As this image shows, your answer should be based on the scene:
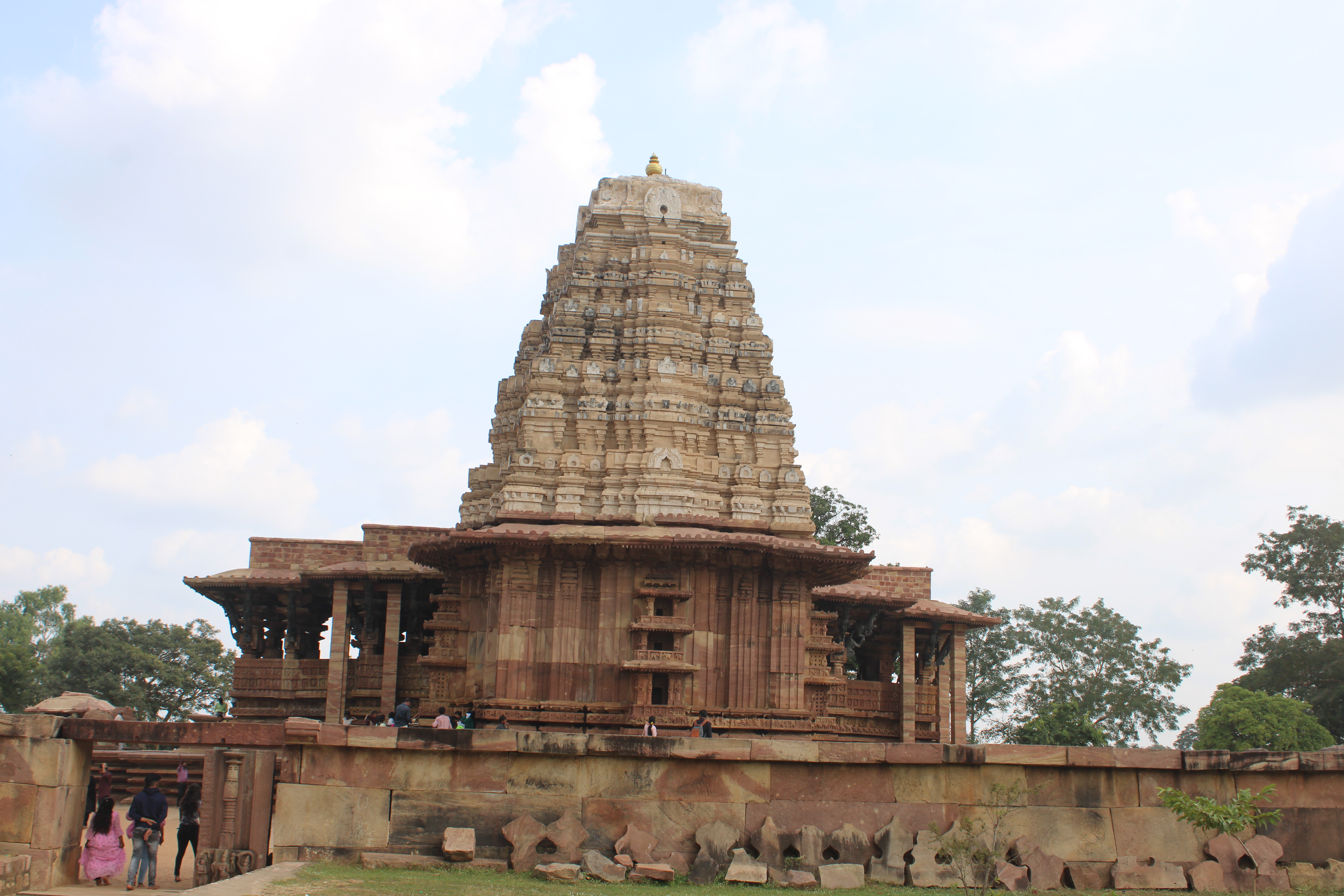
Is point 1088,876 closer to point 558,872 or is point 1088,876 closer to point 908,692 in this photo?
point 558,872

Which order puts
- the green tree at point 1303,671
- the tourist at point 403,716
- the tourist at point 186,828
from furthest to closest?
the green tree at point 1303,671, the tourist at point 403,716, the tourist at point 186,828

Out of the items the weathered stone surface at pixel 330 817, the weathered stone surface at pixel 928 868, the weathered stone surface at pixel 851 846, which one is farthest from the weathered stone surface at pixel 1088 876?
the weathered stone surface at pixel 330 817

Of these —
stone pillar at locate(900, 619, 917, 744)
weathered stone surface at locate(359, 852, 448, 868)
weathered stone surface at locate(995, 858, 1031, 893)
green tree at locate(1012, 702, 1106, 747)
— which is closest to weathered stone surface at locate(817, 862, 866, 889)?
weathered stone surface at locate(995, 858, 1031, 893)

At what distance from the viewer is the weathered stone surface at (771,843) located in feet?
43.3

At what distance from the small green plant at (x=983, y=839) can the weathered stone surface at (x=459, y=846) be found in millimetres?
5120

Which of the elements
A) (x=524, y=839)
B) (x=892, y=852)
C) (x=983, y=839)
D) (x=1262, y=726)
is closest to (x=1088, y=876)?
(x=983, y=839)

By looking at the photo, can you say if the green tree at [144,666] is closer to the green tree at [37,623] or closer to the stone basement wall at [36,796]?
the green tree at [37,623]

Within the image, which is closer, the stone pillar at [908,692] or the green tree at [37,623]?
the stone pillar at [908,692]

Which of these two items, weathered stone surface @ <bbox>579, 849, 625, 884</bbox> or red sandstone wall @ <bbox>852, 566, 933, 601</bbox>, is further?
red sandstone wall @ <bbox>852, 566, 933, 601</bbox>

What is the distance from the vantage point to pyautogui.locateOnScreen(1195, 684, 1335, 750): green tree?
37.6 m

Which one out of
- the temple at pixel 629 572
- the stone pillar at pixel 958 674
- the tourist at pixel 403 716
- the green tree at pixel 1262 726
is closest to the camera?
the tourist at pixel 403 716

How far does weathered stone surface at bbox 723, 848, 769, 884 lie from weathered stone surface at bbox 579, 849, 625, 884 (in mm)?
1142

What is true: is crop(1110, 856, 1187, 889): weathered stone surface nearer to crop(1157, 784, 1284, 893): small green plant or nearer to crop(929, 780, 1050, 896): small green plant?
crop(1157, 784, 1284, 893): small green plant

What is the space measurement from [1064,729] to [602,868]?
1075 inches
